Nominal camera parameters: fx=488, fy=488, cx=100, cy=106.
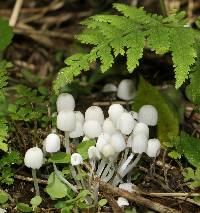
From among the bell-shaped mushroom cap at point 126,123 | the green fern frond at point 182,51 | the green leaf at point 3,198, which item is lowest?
the green leaf at point 3,198

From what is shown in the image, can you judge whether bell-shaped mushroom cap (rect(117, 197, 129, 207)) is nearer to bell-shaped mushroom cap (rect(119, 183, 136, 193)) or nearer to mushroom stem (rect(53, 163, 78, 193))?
bell-shaped mushroom cap (rect(119, 183, 136, 193))

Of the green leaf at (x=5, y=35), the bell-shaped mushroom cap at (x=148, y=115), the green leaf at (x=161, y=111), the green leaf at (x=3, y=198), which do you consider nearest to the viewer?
the green leaf at (x=3, y=198)

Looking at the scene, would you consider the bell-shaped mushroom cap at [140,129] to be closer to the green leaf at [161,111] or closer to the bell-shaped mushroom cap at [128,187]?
the bell-shaped mushroom cap at [128,187]

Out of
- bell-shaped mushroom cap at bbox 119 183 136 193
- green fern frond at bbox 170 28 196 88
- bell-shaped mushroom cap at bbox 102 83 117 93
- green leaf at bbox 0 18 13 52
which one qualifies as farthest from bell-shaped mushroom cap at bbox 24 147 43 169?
bell-shaped mushroom cap at bbox 102 83 117 93

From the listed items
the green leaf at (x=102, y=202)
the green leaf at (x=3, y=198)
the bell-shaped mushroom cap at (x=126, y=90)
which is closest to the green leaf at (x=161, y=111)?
the bell-shaped mushroom cap at (x=126, y=90)

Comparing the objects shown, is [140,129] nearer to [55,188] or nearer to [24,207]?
[55,188]

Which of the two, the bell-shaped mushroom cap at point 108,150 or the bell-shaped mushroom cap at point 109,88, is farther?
the bell-shaped mushroom cap at point 109,88

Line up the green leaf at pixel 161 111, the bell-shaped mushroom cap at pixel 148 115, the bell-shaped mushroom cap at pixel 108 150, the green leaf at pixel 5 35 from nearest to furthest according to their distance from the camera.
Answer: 1. the bell-shaped mushroom cap at pixel 108 150
2. the bell-shaped mushroom cap at pixel 148 115
3. the green leaf at pixel 161 111
4. the green leaf at pixel 5 35

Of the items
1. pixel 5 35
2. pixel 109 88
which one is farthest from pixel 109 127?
pixel 5 35
